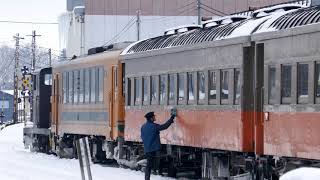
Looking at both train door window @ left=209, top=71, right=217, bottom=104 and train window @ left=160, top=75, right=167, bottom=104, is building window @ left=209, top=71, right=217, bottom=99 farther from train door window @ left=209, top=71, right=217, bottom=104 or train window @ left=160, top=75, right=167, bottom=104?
train window @ left=160, top=75, right=167, bottom=104

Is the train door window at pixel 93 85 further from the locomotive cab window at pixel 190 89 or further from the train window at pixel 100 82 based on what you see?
the locomotive cab window at pixel 190 89

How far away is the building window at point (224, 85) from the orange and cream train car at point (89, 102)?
21.9ft

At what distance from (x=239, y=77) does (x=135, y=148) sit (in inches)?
272

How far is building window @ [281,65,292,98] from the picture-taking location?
13242 millimetres

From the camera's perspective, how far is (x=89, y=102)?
24625 mm

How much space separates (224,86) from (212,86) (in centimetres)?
62

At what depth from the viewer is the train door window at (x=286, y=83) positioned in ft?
43.4

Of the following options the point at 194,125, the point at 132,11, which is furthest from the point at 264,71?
the point at 132,11

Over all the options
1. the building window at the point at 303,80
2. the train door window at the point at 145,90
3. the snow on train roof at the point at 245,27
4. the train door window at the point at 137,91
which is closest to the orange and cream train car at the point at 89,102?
the train door window at the point at 137,91

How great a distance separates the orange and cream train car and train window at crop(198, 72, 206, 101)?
18.0 ft

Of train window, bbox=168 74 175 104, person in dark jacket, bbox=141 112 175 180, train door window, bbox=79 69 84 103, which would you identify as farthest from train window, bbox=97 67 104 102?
person in dark jacket, bbox=141 112 175 180

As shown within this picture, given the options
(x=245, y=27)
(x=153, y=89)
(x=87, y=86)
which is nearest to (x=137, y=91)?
(x=153, y=89)

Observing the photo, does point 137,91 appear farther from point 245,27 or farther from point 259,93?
point 259,93

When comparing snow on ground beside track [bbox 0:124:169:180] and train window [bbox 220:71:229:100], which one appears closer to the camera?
train window [bbox 220:71:229:100]
